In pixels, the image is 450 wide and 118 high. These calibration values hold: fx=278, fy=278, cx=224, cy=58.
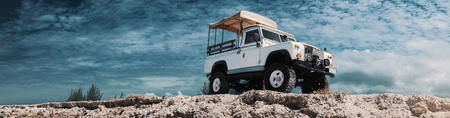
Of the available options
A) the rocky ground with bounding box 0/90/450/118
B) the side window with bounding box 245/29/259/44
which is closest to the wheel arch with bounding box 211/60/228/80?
the side window with bounding box 245/29/259/44

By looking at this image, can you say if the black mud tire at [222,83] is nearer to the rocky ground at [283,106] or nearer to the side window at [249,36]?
the side window at [249,36]

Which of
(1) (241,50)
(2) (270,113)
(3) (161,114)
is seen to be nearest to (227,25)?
(1) (241,50)

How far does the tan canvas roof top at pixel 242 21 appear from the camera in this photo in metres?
10.6

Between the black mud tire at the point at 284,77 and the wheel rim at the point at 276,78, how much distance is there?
3 cm

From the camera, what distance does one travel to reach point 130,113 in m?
8.45

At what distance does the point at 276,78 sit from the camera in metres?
8.38

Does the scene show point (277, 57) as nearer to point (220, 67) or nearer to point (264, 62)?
point (264, 62)

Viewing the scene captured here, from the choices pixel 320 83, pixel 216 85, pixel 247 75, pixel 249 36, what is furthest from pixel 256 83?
pixel 320 83

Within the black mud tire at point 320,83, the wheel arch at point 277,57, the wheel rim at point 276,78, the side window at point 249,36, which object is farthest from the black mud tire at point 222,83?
the black mud tire at point 320,83

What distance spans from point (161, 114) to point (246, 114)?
8.03 feet

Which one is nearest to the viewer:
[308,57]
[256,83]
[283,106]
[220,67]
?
[283,106]

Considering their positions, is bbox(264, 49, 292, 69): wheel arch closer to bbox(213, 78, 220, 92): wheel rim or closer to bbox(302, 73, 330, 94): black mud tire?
bbox(302, 73, 330, 94): black mud tire

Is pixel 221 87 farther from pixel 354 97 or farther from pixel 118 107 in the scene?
pixel 354 97

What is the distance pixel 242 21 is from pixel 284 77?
14.2ft
